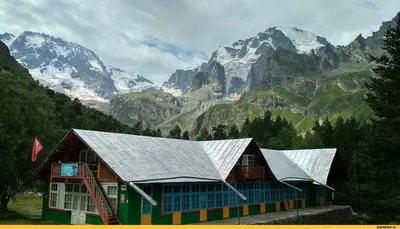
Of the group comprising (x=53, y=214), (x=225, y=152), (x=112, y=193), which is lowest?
(x=53, y=214)

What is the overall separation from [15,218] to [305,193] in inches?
1209

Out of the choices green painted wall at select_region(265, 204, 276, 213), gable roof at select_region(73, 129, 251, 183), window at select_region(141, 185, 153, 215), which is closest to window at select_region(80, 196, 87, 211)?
gable roof at select_region(73, 129, 251, 183)

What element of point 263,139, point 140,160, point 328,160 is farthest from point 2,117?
point 263,139

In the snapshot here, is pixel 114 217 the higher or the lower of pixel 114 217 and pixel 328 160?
the lower

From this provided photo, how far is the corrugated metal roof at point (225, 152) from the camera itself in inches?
1316

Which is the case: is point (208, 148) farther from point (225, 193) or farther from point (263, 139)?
point (263, 139)

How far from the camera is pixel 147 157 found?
29266 millimetres

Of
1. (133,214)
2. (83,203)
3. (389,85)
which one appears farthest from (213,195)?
(389,85)

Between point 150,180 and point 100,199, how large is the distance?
345 centimetres

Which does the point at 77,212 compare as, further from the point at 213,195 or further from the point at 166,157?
the point at 213,195

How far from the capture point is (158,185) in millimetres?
27812

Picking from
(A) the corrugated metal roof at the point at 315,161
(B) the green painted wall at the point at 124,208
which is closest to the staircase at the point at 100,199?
(B) the green painted wall at the point at 124,208

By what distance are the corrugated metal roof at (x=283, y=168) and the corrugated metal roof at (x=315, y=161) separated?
115 centimetres

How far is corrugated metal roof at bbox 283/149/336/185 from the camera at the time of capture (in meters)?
46.5
